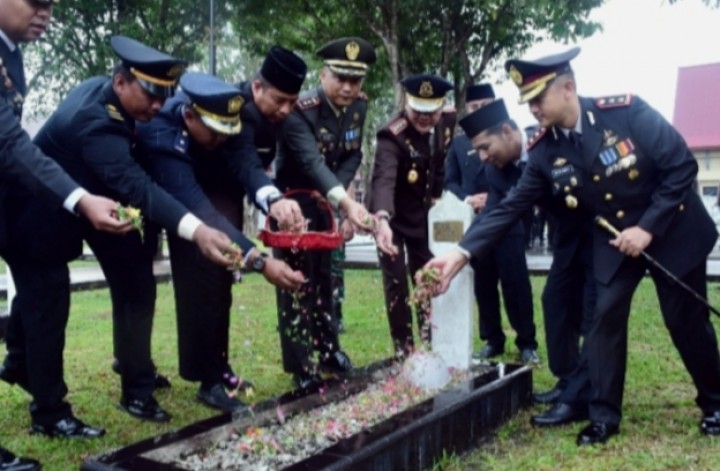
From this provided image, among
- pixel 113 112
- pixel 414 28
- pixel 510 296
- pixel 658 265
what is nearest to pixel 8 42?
pixel 113 112

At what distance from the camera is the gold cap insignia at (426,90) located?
17.1 ft

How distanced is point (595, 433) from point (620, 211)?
3.56ft

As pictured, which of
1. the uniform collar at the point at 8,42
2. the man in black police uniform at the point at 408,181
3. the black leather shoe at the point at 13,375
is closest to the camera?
the uniform collar at the point at 8,42

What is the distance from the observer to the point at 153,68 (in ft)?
12.7

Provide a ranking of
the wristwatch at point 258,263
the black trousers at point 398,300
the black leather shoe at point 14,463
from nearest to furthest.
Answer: the black leather shoe at point 14,463
the wristwatch at point 258,263
the black trousers at point 398,300

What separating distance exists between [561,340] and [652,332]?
2.71 meters

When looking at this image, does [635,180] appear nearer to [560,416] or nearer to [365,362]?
[560,416]

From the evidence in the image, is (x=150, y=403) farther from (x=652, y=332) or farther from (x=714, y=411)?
(x=652, y=332)

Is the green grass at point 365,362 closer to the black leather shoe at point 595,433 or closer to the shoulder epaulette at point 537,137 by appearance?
the black leather shoe at point 595,433

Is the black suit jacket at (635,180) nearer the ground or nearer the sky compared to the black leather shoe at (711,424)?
nearer the sky

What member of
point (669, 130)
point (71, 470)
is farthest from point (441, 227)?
point (71, 470)

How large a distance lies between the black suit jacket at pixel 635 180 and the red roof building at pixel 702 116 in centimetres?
3319

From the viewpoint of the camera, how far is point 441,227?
5.08 m

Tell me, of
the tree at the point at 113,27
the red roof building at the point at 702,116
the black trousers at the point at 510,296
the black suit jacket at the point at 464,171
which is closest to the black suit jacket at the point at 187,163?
the black trousers at the point at 510,296
